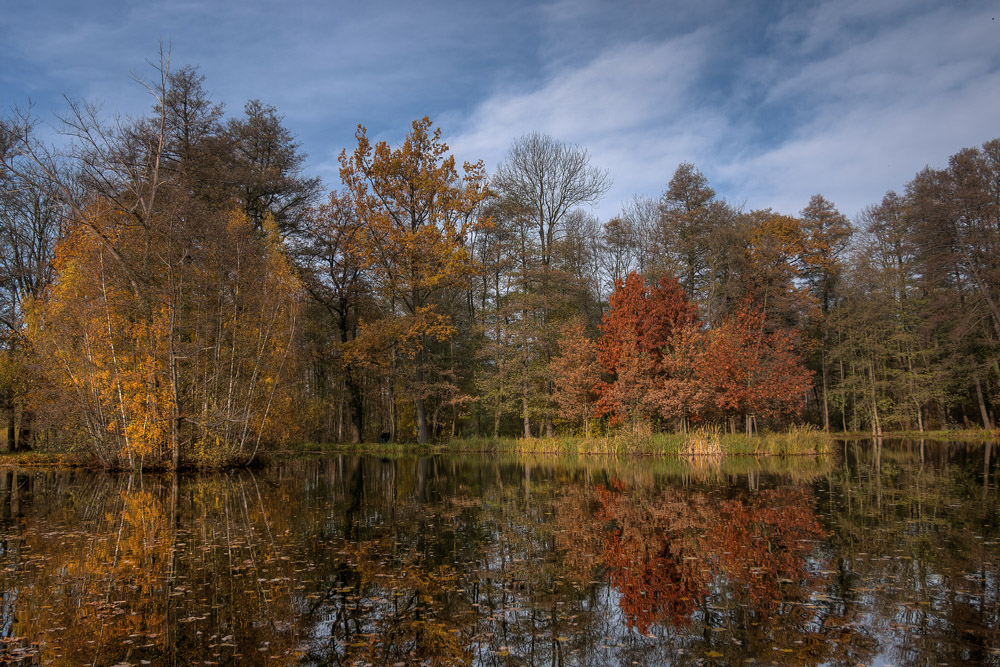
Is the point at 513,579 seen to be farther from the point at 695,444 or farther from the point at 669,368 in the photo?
the point at 669,368

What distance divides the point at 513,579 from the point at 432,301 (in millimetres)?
27949

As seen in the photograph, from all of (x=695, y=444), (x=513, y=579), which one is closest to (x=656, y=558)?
(x=513, y=579)

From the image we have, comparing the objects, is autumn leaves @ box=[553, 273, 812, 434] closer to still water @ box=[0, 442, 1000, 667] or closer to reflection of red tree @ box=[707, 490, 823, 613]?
still water @ box=[0, 442, 1000, 667]

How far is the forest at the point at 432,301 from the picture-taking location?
17.9 metres

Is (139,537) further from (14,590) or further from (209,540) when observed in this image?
(14,590)

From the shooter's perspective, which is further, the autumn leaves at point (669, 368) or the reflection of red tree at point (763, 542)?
the autumn leaves at point (669, 368)

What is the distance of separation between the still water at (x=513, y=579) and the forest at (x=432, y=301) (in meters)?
7.50

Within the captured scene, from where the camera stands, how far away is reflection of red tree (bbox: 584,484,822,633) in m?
5.54

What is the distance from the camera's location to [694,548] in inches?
293

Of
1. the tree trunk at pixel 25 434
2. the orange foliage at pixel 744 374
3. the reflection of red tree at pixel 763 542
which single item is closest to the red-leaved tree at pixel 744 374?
the orange foliage at pixel 744 374

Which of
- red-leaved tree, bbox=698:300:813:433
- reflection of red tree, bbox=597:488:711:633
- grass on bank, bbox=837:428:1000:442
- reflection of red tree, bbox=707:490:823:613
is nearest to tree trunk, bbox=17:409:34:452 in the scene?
reflection of red tree, bbox=597:488:711:633

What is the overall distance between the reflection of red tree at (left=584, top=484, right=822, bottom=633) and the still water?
4cm

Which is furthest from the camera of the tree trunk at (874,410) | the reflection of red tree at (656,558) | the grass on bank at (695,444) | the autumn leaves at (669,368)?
the tree trunk at (874,410)

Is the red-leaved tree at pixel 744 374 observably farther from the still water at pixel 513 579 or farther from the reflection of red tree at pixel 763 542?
the reflection of red tree at pixel 763 542
